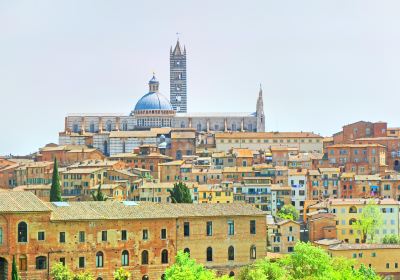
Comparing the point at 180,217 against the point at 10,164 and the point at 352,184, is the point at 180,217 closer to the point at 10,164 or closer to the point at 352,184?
the point at 352,184

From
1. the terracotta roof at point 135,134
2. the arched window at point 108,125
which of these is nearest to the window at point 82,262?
the terracotta roof at point 135,134

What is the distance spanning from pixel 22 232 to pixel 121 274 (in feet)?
14.2

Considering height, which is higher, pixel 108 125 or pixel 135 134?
pixel 108 125

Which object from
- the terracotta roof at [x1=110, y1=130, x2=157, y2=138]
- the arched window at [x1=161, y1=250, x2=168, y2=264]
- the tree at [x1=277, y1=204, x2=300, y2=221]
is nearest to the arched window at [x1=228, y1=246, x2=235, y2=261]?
the arched window at [x1=161, y1=250, x2=168, y2=264]

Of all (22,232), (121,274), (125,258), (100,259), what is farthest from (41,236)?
(125,258)

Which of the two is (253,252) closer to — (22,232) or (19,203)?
(22,232)

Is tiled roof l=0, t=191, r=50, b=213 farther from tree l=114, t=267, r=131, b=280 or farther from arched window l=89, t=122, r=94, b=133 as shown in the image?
arched window l=89, t=122, r=94, b=133

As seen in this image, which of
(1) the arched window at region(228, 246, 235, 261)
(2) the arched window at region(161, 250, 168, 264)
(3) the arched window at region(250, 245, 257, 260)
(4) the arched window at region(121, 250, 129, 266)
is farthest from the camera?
(3) the arched window at region(250, 245, 257, 260)

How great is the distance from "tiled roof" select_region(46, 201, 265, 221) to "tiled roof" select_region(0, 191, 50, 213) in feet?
2.54

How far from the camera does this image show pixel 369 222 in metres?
59.6

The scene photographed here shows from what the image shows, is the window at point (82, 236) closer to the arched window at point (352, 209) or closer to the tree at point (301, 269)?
the tree at point (301, 269)

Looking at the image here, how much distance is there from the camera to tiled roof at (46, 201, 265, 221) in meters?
42.6

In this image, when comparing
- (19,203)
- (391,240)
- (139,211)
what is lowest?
(391,240)

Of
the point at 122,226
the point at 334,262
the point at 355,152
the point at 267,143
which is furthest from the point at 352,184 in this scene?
the point at 122,226
